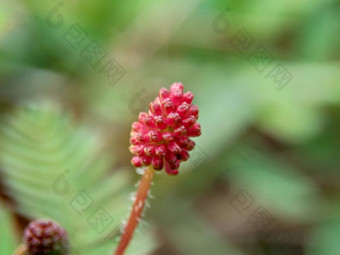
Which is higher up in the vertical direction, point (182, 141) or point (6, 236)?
point (6, 236)

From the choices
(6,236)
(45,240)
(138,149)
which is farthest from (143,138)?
(6,236)

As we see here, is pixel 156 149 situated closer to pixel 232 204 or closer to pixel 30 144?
pixel 30 144

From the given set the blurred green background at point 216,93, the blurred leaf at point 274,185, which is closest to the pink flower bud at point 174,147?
the blurred green background at point 216,93

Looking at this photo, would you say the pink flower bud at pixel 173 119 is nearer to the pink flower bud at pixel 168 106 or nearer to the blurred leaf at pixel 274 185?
the pink flower bud at pixel 168 106

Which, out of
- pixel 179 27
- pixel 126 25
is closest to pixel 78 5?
pixel 126 25

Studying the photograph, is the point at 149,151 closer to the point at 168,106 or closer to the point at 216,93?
the point at 168,106

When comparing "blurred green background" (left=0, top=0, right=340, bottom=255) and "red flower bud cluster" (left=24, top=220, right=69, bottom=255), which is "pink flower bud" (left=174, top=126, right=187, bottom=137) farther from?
"blurred green background" (left=0, top=0, right=340, bottom=255)

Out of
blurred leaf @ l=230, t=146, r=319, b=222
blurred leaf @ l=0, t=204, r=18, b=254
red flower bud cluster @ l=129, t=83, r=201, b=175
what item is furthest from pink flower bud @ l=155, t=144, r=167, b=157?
blurred leaf @ l=230, t=146, r=319, b=222
